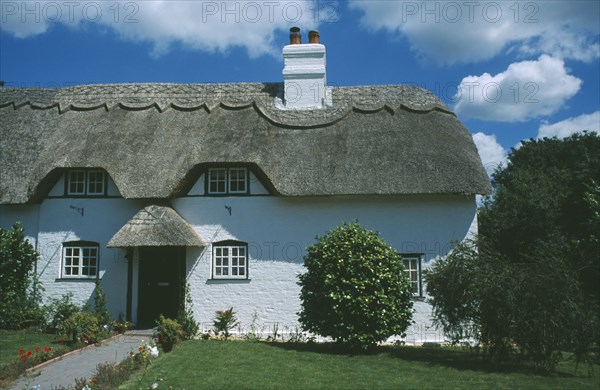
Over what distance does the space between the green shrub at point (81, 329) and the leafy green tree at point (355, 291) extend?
501 cm

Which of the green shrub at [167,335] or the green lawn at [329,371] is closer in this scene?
the green lawn at [329,371]

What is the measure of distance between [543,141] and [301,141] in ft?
82.3

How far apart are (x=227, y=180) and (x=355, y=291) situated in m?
5.70

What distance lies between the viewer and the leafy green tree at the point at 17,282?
508 inches

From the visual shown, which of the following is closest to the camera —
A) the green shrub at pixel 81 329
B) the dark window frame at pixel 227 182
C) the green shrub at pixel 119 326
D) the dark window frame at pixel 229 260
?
the green shrub at pixel 81 329

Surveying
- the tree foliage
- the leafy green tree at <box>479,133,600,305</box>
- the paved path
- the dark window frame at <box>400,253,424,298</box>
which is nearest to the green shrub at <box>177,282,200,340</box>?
the paved path

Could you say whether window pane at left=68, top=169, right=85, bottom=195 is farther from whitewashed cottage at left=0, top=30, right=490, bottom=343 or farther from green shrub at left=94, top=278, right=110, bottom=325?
green shrub at left=94, top=278, right=110, bottom=325

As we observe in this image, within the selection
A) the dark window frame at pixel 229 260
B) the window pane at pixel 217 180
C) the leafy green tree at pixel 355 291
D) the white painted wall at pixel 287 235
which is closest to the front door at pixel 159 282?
the white painted wall at pixel 287 235

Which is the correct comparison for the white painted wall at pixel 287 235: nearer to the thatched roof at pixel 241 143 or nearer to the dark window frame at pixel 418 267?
the dark window frame at pixel 418 267

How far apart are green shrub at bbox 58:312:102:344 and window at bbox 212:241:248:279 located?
3.43 m

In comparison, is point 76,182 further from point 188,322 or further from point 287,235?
point 287,235

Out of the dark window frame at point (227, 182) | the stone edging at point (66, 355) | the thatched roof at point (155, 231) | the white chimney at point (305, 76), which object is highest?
the white chimney at point (305, 76)

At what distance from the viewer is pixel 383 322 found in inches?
397

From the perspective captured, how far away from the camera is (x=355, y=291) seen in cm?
1024
